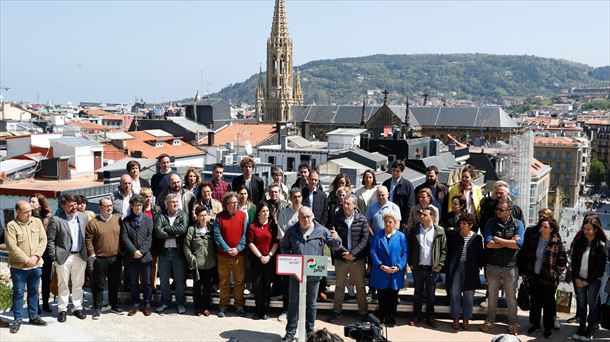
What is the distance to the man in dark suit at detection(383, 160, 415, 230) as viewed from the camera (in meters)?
9.53

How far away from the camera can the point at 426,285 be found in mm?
8367

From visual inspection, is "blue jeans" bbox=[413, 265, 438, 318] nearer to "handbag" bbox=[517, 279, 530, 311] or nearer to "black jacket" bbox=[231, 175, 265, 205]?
"handbag" bbox=[517, 279, 530, 311]

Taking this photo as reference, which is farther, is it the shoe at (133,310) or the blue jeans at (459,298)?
the shoe at (133,310)

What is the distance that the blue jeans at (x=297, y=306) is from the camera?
7.80 metres

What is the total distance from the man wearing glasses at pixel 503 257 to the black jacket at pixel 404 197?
1501mm

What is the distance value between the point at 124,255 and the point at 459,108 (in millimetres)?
86141

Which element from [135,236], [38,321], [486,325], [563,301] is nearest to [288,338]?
[135,236]

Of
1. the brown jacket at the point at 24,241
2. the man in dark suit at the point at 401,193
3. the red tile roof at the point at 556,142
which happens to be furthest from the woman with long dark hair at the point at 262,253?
the red tile roof at the point at 556,142

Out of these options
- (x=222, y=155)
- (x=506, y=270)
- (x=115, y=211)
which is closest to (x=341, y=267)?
(x=506, y=270)

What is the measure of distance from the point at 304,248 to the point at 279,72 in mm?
104622

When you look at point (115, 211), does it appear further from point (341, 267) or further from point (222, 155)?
point (222, 155)

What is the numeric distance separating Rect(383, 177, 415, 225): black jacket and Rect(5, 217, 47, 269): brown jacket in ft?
16.2

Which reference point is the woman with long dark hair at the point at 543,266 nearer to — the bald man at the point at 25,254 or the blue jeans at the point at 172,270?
the blue jeans at the point at 172,270

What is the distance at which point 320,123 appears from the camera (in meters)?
97.2
